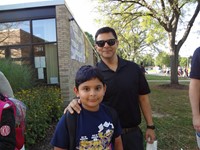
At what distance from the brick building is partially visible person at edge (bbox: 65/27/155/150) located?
878 centimetres

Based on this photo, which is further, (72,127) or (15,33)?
(15,33)

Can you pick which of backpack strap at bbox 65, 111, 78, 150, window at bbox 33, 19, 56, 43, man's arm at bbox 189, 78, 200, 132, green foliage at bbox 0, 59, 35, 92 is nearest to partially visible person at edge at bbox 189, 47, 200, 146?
man's arm at bbox 189, 78, 200, 132

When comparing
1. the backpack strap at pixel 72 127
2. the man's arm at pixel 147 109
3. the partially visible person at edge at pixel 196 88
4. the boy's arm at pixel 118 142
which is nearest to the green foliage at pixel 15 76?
the man's arm at pixel 147 109

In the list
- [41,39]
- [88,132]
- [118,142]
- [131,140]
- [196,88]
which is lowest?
[131,140]

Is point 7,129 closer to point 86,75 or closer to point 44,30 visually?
point 86,75

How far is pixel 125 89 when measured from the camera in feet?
8.62

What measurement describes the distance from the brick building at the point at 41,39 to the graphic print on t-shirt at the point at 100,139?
9.38 metres

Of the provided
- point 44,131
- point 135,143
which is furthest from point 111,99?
point 44,131

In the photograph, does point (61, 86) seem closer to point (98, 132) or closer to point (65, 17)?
point (65, 17)

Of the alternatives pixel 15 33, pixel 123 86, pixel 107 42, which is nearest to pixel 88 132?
pixel 123 86

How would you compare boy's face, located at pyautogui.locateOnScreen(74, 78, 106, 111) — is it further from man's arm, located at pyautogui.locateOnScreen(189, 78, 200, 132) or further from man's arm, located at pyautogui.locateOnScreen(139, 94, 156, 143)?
man's arm, located at pyautogui.locateOnScreen(189, 78, 200, 132)

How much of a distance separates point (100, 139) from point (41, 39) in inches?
415

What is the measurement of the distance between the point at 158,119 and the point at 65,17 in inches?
231

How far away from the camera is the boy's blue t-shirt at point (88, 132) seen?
1.99 meters
